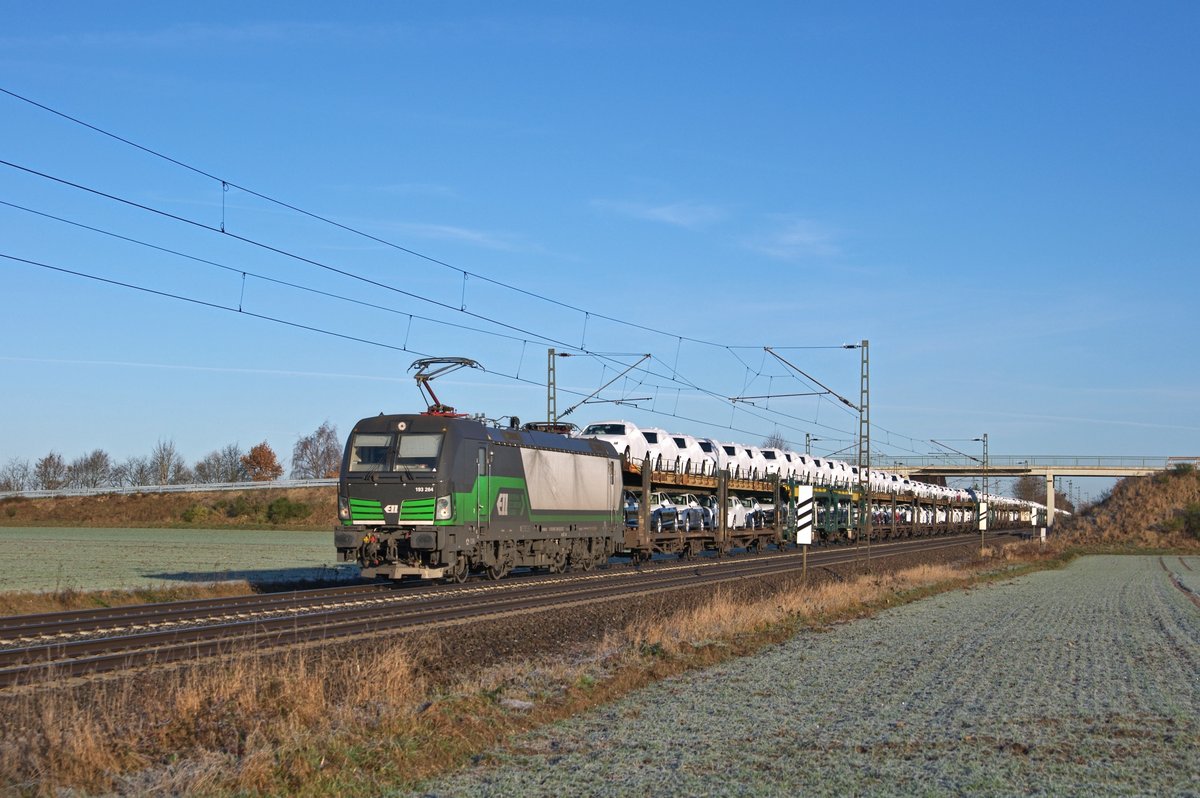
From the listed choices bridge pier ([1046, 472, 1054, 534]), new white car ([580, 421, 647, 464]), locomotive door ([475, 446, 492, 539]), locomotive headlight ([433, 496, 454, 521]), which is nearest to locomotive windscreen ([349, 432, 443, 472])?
locomotive headlight ([433, 496, 454, 521])

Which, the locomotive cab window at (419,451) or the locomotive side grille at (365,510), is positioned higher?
the locomotive cab window at (419,451)

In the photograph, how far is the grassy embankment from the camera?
340 inches

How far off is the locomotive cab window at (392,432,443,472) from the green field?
229 inches

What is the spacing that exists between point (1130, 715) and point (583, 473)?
23.8 m

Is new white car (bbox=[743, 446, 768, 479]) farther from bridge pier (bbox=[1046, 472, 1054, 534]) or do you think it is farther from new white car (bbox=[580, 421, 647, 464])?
bridge pier (bbox=[1046, 472, 1054, 534])

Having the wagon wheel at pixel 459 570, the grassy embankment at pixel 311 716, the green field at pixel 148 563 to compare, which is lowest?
the green field at pixel 148 563

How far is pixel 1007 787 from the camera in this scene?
326 inches

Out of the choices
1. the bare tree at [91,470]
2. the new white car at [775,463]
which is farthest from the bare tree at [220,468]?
the new white car at [775,463]

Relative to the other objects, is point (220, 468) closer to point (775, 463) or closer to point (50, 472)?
point (50, 472)

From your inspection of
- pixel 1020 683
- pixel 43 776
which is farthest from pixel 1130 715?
pixel 43 776

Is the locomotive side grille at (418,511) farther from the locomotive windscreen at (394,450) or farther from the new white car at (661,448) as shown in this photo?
the new white car at (661,448)

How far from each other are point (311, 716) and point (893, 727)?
533 centimetres

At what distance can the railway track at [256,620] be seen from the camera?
49.0 feet

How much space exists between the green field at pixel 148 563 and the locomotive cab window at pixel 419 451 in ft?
19.1
